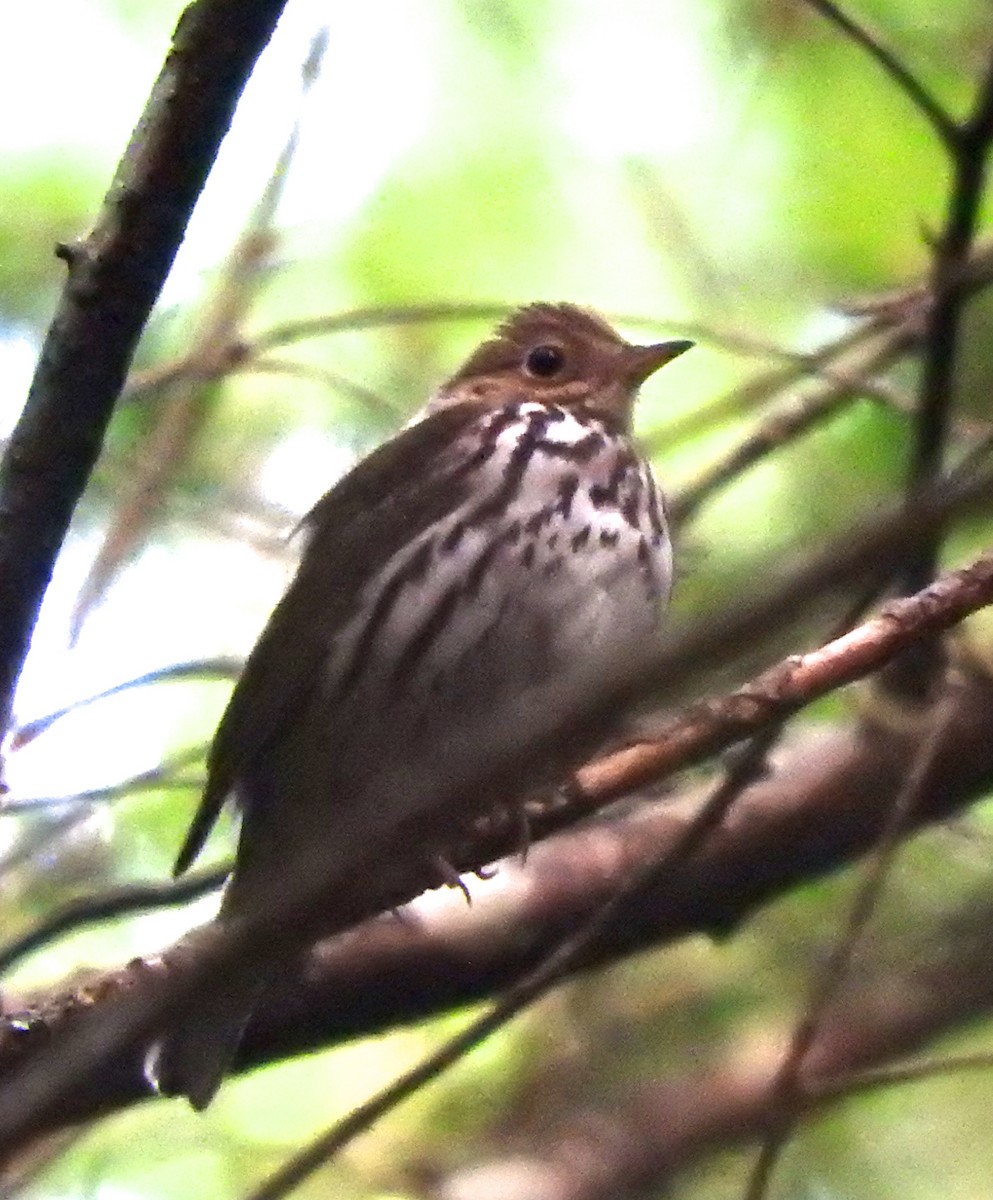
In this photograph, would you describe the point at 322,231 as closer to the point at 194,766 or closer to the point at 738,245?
the point at 738,245

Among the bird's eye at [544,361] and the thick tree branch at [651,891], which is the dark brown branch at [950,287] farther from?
the bird's eye at [544,361]

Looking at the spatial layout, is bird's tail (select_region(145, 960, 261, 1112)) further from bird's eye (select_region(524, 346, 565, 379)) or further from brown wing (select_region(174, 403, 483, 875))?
bird's eye (select_region(524, 346, 565, 379))

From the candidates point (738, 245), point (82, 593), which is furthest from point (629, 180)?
point (82, 593)

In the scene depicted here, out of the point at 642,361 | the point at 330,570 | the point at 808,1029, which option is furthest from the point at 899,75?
the point at 642,361

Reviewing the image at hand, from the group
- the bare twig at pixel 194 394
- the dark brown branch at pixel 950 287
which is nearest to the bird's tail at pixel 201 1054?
the bare twig at pixel 194 394

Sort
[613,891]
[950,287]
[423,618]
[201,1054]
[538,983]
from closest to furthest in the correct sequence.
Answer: [538,983] < [950,287] < [201,1054] < [613,891] < [423,618]

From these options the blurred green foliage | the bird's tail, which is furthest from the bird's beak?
the bird's tail

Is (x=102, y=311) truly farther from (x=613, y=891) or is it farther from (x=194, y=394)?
(x=194, y=394)
